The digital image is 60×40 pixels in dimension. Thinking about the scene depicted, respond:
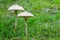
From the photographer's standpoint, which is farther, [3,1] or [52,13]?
[3,1]

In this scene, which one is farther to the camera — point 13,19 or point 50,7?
point 50,7

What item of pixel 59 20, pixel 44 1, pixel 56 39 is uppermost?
pixel 44 1

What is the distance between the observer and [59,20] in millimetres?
6762

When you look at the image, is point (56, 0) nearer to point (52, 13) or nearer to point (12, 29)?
point (52, 13)

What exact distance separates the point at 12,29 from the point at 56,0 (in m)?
2.48

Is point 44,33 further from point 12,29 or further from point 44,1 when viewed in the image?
point 44,1

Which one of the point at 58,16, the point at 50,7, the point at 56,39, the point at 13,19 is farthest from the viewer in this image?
the point at 50,7

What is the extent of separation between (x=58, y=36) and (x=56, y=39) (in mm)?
228

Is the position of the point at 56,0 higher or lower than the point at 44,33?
higher

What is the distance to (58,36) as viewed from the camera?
602 centimetres

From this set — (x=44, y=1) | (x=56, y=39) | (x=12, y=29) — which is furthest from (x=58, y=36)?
(x=44, y=1)

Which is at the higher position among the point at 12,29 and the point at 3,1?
the point at 3,1

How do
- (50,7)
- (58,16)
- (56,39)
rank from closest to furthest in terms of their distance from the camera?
1. (56,39)
2. (58,16)
3. (50,7)

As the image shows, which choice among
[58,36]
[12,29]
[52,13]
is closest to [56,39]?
[58,36]
